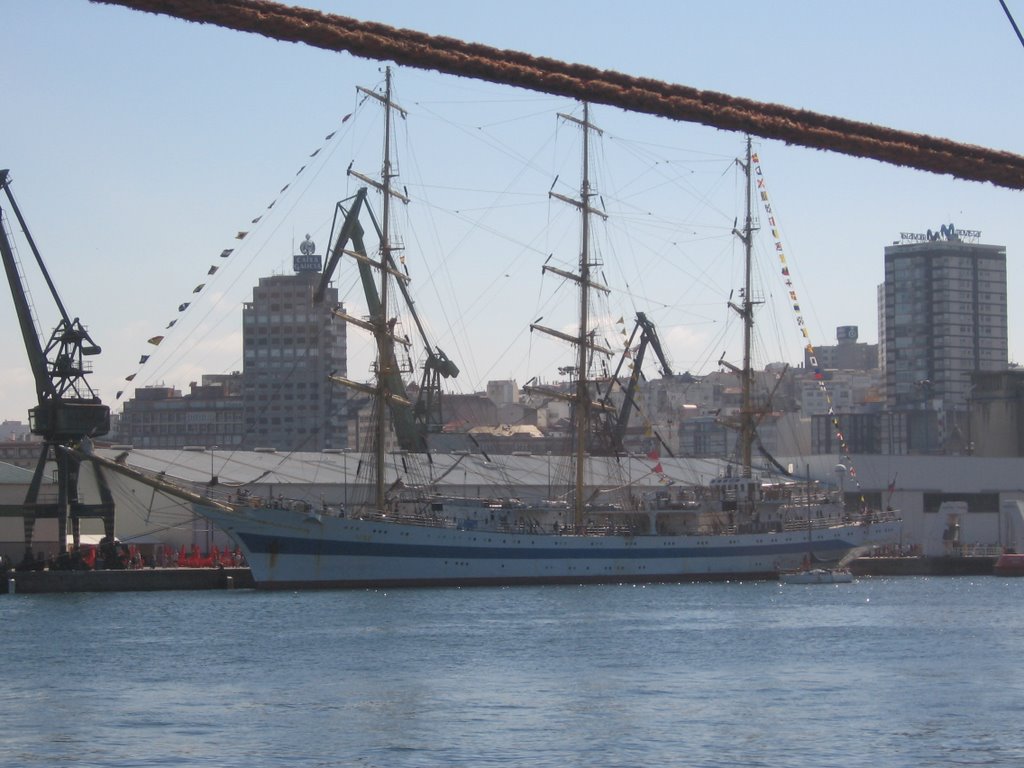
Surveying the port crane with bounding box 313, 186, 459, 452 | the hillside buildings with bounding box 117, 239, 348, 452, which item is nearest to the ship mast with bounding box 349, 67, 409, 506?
the port crane with bounding box 313, 186, 459, 452

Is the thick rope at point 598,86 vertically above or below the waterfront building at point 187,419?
below

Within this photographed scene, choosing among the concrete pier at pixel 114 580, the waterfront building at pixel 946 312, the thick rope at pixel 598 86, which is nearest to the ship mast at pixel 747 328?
the concrete pier at pixel 114 580

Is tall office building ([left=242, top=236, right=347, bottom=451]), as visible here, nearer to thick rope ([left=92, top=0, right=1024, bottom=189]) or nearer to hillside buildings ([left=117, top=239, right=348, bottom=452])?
hillside buildings ([left=117, top=239, right=348, bottom=452])

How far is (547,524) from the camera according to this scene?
6700 cm

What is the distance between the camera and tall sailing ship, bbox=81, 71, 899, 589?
6012 centimetres

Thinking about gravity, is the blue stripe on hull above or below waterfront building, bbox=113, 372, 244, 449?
below

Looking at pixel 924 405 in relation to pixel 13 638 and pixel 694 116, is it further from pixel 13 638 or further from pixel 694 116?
pixel 694 116

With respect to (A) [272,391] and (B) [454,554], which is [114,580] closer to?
(B) [454,554]

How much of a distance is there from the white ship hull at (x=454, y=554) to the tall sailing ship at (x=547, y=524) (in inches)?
1.7

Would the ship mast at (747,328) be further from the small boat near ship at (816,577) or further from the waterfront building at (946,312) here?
the waterfront building at (946,312)

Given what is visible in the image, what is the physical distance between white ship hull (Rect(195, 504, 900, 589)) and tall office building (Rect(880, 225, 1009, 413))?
108511 mm

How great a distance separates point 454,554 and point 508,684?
103ft

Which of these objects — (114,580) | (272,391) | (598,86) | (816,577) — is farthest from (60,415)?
(272,391)

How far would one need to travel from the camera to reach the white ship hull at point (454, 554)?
196 ft
